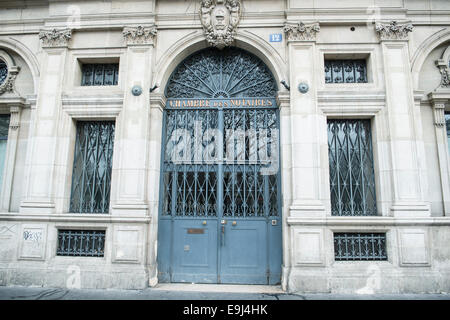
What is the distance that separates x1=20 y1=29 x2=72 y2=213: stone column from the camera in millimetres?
7520

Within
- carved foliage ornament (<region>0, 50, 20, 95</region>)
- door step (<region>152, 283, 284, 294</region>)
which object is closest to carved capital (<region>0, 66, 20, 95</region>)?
carved foliage ornament (<region>0, 50, 20, 95</region>)

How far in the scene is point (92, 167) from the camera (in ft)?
26.4

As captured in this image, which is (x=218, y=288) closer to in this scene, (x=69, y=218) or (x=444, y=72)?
(x=69, y=218)

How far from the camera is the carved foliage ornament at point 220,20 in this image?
8.02m

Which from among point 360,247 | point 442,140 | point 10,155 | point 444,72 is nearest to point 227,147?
point 360,247

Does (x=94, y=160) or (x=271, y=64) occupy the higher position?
(x=271, y=64)

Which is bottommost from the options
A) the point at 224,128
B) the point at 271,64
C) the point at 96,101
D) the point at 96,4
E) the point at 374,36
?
the point at 224,128

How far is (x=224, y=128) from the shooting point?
8133 millimetres

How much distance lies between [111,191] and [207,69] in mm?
4349

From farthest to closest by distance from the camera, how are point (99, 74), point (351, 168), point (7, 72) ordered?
1. point (7, 72)
2. point (99, 74)
3. point (351, 168)

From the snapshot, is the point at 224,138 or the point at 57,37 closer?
the point at 224,138

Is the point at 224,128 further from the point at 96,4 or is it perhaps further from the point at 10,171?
the point at 10,171

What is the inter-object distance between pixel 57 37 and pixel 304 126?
7.32 metres
